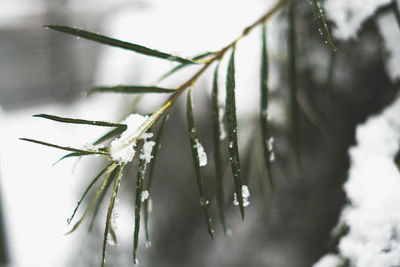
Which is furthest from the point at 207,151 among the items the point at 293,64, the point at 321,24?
the point at 321,24

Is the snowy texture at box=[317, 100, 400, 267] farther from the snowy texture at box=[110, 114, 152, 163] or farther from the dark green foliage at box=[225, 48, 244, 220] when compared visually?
the snowy texture at box=[110, 114, 152, 163]

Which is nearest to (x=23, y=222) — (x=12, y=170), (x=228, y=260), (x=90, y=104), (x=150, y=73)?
(x=12, y=170)

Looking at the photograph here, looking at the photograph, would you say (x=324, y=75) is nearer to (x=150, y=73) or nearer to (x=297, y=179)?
(x=297, y=179)

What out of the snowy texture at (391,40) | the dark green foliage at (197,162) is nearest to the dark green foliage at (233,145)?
the dark green foliage at (197,162)

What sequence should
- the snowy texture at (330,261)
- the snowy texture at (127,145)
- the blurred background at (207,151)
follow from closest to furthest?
the snowy texture at (127,145)
the snowy texture at (330,261)
the blurred background at (207,151)

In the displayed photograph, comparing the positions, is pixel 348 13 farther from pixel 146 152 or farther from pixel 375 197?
pixel 146 152

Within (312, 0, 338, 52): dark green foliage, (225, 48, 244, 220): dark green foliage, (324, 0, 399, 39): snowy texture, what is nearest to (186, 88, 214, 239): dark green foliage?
(225, 48, 244, 220): dark green foliage

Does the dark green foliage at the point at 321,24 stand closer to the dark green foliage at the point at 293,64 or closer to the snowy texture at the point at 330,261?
the dark green foliage at the point at 293,64
